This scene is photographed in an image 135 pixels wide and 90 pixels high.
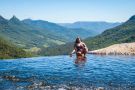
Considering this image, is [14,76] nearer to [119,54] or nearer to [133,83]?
[133,83]

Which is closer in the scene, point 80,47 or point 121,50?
point 80,47

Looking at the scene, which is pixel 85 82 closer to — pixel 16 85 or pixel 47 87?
pixel 47 87

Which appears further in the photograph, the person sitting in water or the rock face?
the rock face

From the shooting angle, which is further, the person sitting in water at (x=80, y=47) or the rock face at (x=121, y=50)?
the rock face at (x=121, y=50)

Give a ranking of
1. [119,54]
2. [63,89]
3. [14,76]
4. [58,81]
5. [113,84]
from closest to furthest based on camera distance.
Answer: [63,89] < [113,84] < [58,81] < [14,76] < [119,54]

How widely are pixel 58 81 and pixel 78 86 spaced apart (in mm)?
2676

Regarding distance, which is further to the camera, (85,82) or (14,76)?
(14,76)

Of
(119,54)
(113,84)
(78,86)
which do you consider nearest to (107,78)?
(113,84)

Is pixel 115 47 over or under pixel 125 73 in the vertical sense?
over

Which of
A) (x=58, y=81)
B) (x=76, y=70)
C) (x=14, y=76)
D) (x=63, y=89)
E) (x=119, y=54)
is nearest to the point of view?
(x=63, y=89)

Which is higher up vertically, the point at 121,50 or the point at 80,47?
the point at 80,47

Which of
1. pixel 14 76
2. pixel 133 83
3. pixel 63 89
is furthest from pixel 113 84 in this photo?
pixel 14 76

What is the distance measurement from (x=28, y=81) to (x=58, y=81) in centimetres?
258

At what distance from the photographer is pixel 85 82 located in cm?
2172
